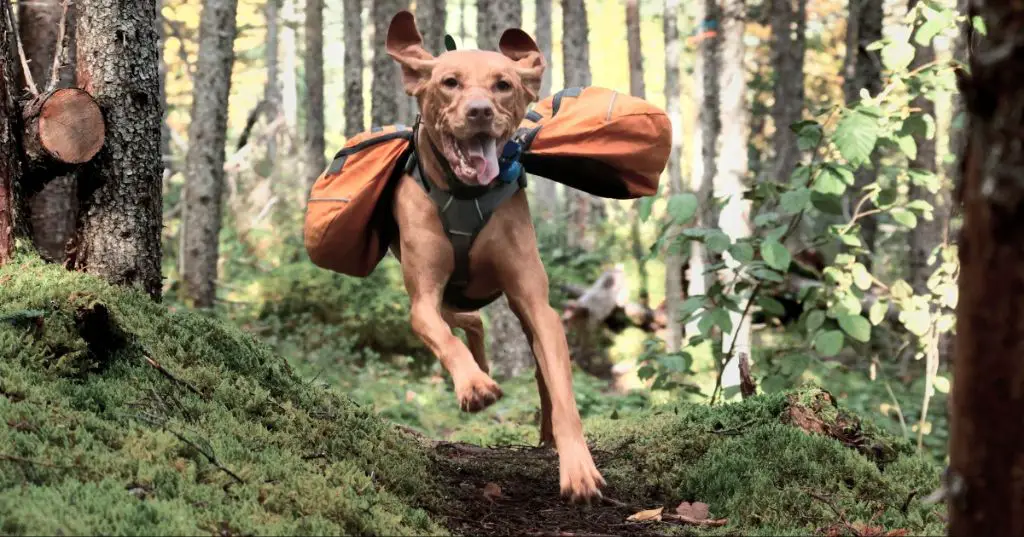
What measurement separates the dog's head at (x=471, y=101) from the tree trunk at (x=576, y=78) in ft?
39.4

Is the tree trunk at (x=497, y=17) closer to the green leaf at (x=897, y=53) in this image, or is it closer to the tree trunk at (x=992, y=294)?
the green leaf at (x=897, y=53)

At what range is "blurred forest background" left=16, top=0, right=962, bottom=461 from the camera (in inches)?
237

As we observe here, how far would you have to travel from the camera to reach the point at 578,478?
3766 mm

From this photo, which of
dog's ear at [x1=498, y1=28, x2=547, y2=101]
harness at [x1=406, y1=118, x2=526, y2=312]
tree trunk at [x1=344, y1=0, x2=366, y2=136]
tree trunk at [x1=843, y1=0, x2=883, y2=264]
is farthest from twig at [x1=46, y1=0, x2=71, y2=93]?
tree trunk at [x1=344, y1=0, x2=366, y2=136]

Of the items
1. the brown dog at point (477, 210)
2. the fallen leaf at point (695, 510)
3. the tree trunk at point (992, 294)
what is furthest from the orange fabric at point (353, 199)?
the tree trunk at point (992, 294)

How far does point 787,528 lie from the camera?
369cm

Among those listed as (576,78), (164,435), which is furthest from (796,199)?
(576,78)

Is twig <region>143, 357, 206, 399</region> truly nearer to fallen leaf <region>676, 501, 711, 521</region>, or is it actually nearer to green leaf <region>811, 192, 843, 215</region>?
fallen leaf <region>676, 501, 711, 521</region>

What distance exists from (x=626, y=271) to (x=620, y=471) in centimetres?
1130

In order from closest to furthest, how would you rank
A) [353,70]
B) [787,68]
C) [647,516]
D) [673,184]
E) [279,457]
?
1. [279,457]
2. [647,516]
3. [673,184]
4. [353,70]
5. [787,68]

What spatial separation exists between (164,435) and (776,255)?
3.90 meters

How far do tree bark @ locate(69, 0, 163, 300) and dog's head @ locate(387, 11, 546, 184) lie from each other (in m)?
1.25

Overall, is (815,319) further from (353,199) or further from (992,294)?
(992,294)

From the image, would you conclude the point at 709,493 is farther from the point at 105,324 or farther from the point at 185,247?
the point at 185,247
